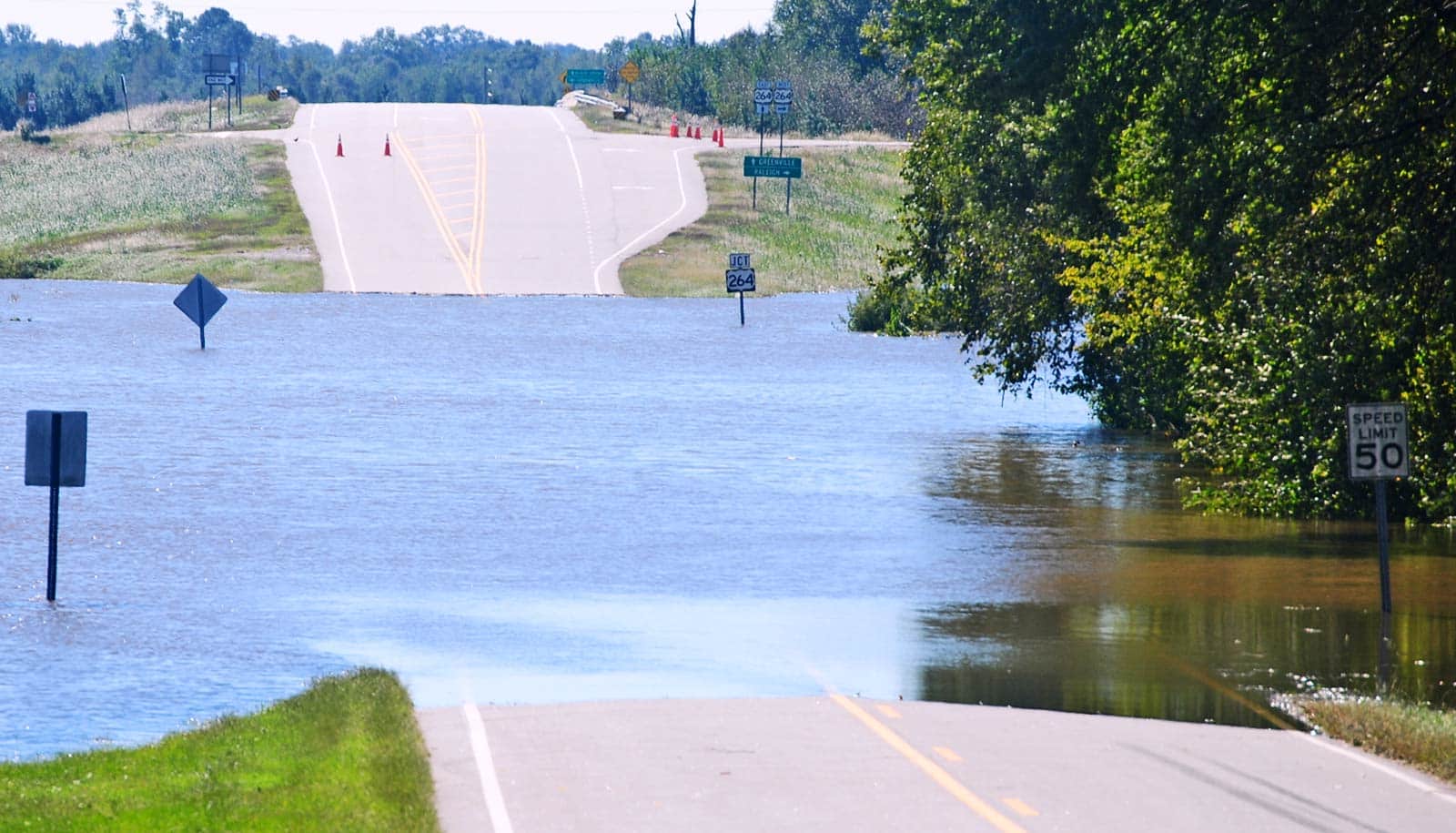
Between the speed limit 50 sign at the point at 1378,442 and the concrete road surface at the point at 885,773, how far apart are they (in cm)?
479

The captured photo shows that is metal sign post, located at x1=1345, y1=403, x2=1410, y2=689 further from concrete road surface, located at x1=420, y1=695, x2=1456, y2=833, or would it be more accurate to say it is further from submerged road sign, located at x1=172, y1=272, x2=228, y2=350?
submerged road sign, located at x1=172, y1=272, x2=228, y2=350

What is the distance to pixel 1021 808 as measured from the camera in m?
12.0

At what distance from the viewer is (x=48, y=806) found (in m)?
12.4

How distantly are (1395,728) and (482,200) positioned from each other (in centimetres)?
7636

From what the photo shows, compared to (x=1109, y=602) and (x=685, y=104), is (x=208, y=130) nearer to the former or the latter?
(x=685, y=104)

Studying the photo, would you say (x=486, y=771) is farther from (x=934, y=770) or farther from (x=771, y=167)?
(x=771, y=167)

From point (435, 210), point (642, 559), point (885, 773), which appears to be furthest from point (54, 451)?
point (435, 210)

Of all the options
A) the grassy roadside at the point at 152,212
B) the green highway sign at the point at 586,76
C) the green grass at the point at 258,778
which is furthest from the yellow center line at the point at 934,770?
the green highway sign at the point at 586,76

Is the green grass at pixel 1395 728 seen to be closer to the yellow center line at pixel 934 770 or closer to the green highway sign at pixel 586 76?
the yellow center line at pixel 934 770

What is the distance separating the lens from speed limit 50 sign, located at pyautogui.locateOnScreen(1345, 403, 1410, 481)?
18703 mm

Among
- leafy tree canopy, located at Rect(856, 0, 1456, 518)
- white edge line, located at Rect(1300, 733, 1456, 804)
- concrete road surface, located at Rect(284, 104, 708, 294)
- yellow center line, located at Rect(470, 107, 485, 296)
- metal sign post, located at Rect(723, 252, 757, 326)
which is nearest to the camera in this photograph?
white edge line, located at Rect(1300, 733, 1456, 804)

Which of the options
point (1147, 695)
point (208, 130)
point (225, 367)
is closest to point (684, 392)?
point (225, 367)

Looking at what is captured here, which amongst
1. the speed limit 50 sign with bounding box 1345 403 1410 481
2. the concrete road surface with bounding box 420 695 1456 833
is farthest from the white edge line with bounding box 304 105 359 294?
the concrete road surface with bounding box 420 695 1456 833

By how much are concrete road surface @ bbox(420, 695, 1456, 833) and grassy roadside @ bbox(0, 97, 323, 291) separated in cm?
6075
